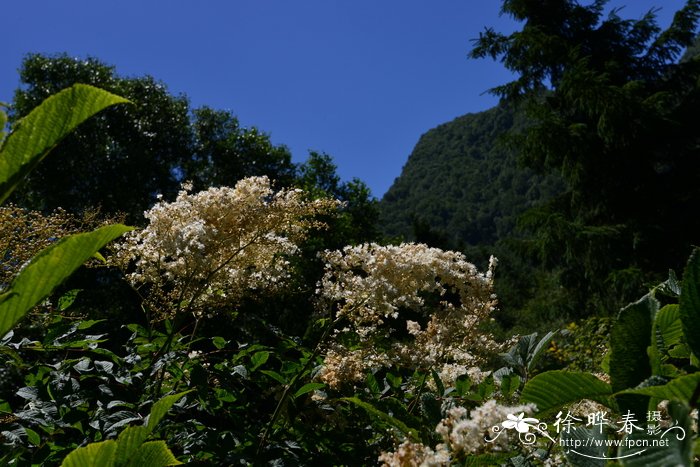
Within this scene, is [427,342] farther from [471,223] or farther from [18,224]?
[471,223]

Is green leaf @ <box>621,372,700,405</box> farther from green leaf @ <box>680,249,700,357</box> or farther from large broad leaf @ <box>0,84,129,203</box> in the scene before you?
large broad leaf @ <box>0,84,129,203</box>

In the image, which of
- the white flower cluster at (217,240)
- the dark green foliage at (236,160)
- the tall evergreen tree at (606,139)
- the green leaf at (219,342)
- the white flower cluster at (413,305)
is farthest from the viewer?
the dark green foliage at (236,160)

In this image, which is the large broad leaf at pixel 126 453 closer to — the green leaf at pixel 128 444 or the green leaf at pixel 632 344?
the green leaf at pixel 128 444

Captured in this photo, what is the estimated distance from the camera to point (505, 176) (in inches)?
2940

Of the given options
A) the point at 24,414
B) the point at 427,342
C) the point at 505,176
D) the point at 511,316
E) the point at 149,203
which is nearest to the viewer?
the point at 24,414

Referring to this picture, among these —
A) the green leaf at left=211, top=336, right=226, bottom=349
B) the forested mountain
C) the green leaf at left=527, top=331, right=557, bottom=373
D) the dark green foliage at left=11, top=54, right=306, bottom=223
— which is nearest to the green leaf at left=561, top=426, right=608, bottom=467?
the green leaf at left=527, top=331, right=557, bottom=373

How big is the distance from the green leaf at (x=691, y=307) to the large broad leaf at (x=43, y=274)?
1.81 feet

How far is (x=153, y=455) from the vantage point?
667mm

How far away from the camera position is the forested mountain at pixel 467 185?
66.9 m

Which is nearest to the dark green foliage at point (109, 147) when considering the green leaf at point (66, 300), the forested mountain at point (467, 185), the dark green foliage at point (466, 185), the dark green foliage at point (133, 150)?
the dark green foliage at point (133, 150)

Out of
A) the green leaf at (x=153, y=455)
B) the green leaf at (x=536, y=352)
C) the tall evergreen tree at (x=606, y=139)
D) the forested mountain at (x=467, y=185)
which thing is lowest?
the green leaf at (x=153, y=455)

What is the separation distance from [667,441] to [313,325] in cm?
154

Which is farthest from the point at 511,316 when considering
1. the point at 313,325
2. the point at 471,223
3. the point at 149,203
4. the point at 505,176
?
the point at 505,176

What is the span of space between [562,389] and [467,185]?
7867 centimetres
